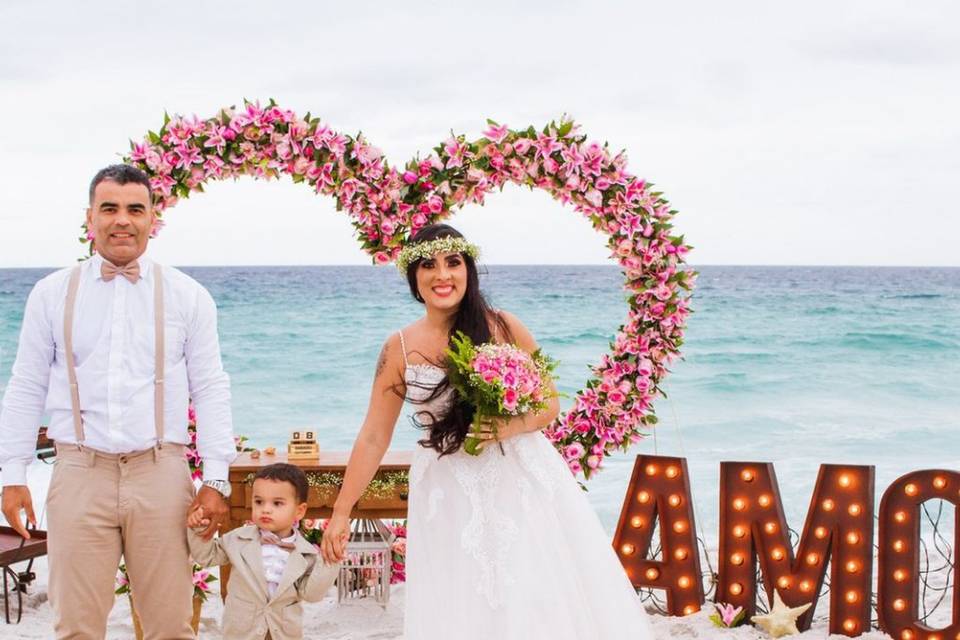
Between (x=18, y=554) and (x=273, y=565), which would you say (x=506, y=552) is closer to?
(x=273, y=565)

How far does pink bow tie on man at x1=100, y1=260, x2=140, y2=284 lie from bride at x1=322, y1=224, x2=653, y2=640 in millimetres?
1106

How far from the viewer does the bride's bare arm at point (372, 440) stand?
14.9 feet

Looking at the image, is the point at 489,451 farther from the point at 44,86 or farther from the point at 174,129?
the point at 44,86

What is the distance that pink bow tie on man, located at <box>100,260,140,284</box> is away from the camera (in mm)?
4121

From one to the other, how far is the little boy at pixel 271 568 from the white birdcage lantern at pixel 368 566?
2027 millimetres

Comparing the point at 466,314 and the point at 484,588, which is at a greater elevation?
the point at 466,314

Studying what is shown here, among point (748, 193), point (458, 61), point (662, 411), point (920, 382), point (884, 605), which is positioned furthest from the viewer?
point (748, 193)

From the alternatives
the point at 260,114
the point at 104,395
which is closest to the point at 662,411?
the point at 260,114

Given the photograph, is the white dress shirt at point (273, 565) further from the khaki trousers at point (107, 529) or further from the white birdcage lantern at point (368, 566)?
the white birdcage lantern at point (368, 566)

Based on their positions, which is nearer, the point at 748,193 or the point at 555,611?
the point at 555,611

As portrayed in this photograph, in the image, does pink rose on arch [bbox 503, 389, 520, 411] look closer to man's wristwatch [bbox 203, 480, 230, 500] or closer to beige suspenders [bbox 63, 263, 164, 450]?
man's wristwatch [bbox 203, 480, 230, 500]

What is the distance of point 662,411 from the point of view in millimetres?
20875

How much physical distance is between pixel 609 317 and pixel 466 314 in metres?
30.2

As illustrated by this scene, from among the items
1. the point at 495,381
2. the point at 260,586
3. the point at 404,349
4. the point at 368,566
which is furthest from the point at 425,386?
the point at 368,566
